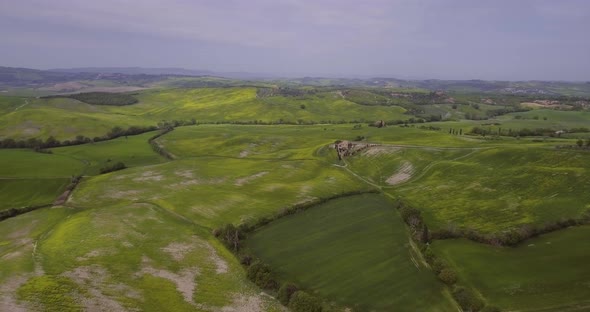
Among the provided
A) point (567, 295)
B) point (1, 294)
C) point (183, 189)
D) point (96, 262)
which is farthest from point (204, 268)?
point (567, 295)

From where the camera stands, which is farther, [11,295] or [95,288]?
[95,288]

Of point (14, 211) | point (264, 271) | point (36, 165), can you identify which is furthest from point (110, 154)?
point (264, 271)

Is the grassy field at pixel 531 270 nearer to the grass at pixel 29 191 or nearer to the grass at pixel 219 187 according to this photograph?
the grass at pixel 219 187

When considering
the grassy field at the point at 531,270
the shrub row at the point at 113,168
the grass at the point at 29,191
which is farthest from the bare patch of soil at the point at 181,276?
the shrub row at the point at 113,168

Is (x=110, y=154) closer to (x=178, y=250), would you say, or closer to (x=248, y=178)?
(x=248, y=178)

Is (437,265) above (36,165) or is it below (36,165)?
above

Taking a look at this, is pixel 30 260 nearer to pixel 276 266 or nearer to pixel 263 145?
pixel 276 266

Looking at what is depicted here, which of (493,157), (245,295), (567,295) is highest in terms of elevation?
(493,157)
